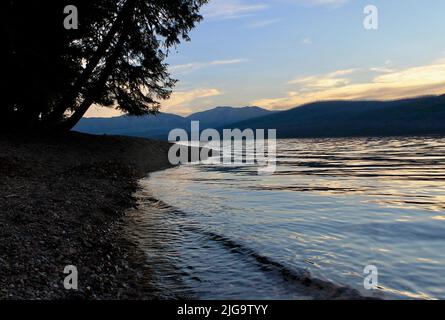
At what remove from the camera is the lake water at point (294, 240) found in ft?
26.7

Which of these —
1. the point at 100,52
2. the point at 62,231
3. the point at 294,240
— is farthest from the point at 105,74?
the point at 294,240

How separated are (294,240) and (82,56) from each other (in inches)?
864

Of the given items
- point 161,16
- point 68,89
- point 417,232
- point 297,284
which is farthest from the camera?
point 161,16

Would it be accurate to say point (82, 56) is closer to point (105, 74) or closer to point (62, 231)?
point (105, 74)

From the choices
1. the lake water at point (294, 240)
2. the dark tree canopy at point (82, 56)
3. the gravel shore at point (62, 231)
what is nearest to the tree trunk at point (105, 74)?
the dark tree canopy at point (82, 56)

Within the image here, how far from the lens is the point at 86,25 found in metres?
28.2

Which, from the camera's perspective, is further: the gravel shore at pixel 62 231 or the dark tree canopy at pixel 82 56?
the dark tree canopy at pixel 82 56

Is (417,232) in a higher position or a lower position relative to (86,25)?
lower

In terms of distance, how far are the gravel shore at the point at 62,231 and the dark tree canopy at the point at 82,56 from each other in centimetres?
491

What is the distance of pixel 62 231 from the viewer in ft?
34.3

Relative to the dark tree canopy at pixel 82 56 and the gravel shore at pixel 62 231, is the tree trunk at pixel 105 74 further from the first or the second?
the gravel shore at pixel 62 231
